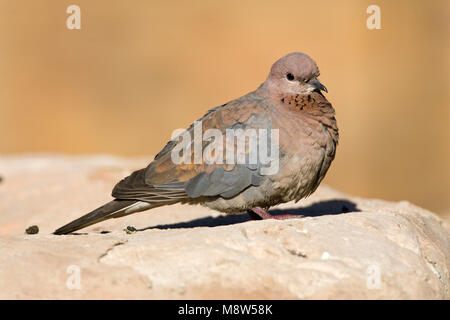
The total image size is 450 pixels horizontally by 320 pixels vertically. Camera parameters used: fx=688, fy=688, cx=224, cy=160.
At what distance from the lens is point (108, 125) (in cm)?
1503

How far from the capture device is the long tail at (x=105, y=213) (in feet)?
18.9

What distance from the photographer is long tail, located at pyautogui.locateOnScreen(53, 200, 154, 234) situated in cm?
576

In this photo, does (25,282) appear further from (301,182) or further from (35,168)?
(35,168)

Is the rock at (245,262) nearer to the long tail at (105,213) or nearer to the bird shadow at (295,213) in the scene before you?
the long tail at (105,213)

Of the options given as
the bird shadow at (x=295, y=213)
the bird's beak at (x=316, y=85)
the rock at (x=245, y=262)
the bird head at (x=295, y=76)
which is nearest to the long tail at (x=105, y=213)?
the rock at (x=245, y=262)

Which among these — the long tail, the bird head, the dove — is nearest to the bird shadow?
the long tail

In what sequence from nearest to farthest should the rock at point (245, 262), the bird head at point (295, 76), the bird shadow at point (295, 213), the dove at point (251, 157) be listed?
the rock at point (245, 262), the dove at point (251, 157), the bird head at point (295, 76), the bird shadow at point (295, 213)

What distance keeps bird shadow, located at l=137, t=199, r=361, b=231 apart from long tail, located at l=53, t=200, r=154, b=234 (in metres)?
0.65

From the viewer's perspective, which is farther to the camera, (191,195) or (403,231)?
(191,195)

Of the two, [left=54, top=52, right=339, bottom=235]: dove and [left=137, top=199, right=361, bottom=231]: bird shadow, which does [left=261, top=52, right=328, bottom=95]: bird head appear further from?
[left=137, top=199, right=361, bottom=231]: bird shadow

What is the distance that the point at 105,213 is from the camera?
583cm
